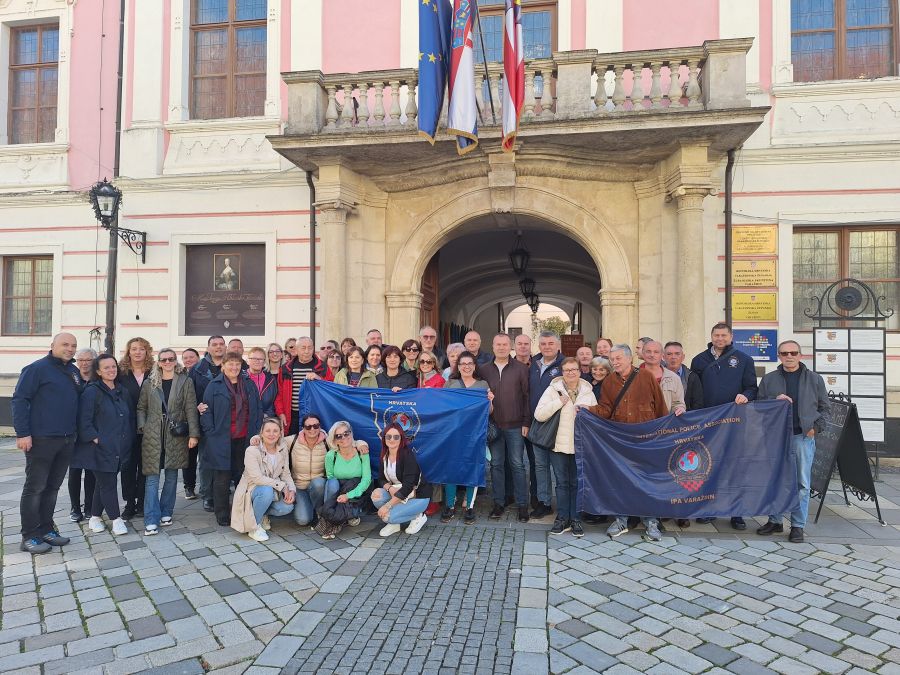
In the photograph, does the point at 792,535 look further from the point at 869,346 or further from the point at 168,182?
the point at 168,182

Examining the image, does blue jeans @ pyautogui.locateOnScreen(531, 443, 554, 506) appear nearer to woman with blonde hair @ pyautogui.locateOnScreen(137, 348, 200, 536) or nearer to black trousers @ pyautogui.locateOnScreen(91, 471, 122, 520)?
woman with blonde hair @ pyautogui.locateOnScreen(137, 348, 200, 536)

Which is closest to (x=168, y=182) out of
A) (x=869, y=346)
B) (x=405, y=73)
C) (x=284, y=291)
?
(x=284, y=291)

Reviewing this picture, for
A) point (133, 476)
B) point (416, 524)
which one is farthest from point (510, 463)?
point (133, 476)

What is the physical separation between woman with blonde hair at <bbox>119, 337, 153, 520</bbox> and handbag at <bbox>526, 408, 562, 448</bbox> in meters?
3.98

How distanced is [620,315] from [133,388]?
688 centimetres

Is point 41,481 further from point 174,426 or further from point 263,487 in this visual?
point 263,487

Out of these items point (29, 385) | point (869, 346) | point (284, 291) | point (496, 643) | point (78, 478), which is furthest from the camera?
point (284, 291)

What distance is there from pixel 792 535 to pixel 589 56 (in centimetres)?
654

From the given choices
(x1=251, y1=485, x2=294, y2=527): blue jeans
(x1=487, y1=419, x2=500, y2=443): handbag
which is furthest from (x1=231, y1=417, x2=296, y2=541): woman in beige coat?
(x1=487, y1=419, x2=500, y2=443): handbag

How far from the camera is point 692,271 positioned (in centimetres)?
846

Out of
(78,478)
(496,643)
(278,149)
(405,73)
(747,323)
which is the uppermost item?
(405,73)

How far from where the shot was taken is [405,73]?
348 inches

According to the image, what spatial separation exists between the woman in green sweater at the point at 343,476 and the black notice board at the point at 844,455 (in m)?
4.72

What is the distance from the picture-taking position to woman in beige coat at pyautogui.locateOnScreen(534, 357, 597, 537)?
5742 mm
